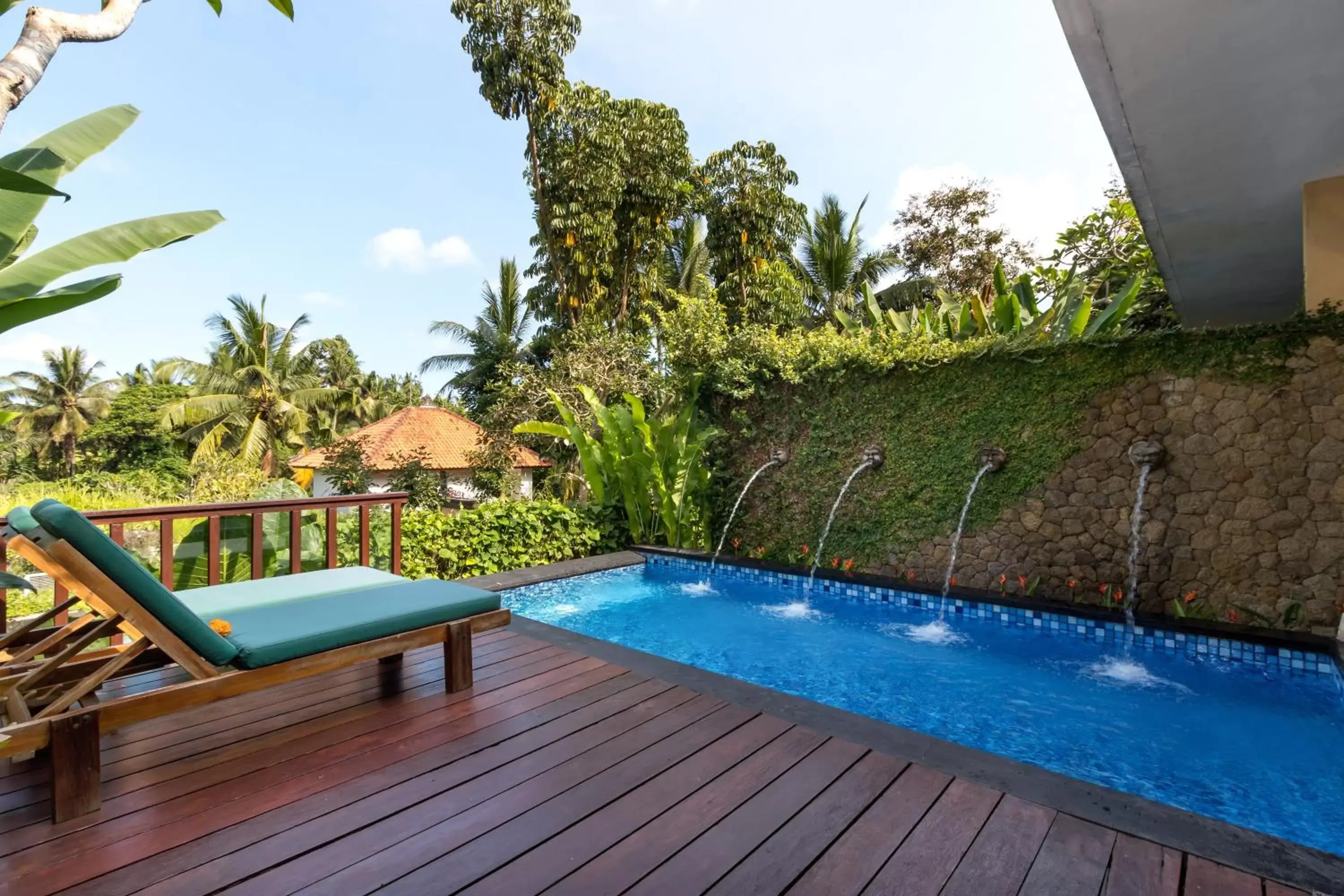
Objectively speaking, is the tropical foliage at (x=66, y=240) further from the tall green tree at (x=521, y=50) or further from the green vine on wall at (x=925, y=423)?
the tall green tree at (x=521, y=50)

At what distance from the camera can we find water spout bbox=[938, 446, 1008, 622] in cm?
604

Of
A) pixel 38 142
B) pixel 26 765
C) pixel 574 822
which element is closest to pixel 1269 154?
pixel 574 822

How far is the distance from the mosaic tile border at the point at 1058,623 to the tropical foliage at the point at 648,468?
57 centimetres

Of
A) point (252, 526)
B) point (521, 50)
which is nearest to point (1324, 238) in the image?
point (252, 526)

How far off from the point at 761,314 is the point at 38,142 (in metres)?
16.4

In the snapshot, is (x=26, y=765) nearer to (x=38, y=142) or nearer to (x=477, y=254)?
(x=38, y=142)

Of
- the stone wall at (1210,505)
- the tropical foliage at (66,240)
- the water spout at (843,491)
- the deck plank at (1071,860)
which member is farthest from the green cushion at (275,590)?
the stone wall at (1210,505)

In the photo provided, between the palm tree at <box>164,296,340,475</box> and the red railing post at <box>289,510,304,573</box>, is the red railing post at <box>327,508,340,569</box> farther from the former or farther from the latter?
the palm tree at <box>164,296,340,475</box>

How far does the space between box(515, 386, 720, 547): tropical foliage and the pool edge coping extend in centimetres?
435

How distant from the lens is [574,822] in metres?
1.83

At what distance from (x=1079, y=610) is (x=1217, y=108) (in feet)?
11.5

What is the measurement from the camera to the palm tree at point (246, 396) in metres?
23.8

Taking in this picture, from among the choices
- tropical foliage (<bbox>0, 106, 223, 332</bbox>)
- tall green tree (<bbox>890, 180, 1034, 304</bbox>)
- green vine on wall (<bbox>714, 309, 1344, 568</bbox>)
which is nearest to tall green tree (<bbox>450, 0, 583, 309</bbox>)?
tall green tree (<bbox>890, 180, 1034, 304</bbox>)

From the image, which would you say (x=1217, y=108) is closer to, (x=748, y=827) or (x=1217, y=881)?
(x=1217, y=881)
